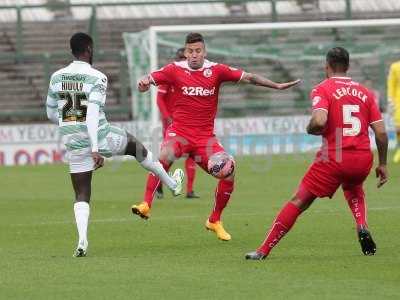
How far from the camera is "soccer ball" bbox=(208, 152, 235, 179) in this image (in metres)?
13.2

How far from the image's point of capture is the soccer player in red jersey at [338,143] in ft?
36.8

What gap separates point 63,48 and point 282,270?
26.6 meters

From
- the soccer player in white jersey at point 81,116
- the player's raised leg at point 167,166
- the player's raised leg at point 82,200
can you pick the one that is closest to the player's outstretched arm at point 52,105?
the soccer player in white jersey at point 81,116

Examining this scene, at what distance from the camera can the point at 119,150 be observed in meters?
12.5

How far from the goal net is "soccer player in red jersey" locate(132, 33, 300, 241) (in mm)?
16802

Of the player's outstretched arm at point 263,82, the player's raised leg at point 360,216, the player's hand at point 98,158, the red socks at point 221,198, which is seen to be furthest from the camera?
the red socks at point 221,198

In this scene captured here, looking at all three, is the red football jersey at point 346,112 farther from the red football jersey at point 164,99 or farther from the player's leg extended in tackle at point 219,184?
the red football jersey at point 164,99

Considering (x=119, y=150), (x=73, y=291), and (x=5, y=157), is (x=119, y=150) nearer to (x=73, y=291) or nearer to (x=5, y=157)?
(x=73, y=291)

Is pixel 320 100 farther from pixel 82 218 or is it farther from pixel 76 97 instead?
pixel 82 218

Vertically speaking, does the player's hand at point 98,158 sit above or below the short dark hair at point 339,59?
below

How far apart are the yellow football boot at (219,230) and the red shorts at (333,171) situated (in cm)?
210

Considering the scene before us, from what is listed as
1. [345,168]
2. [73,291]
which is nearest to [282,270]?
[345,168]

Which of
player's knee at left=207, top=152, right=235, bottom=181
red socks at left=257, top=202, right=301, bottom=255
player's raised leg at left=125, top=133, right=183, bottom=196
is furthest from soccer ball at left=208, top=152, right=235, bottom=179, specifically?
red socks at left=257, top=202, right=301, bottom=255

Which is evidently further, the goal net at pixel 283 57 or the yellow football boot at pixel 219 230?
the goal net at pixel 283 57
